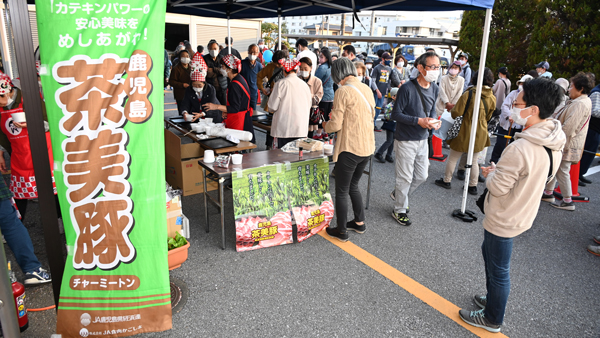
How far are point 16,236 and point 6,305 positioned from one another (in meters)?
1.26

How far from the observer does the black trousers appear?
3689mm

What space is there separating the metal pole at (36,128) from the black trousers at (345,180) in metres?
2.48

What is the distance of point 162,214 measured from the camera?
2242mm

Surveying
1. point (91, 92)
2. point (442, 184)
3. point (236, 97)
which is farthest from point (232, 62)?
point (442, 184)

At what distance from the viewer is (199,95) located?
5.88 metres

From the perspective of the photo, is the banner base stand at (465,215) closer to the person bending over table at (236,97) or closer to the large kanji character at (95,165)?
the person bending over table at (236,97)

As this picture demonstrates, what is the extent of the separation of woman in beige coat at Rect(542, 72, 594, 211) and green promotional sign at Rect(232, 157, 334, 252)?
3258 mm

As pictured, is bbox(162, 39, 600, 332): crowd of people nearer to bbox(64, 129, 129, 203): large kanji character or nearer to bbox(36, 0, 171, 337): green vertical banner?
bbox(36, 0, 171, 337): green vertical banner

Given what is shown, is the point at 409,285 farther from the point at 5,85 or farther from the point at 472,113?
the point at 5,85

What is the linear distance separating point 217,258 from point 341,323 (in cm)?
143

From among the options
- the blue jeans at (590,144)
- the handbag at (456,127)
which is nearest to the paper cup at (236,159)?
the handbag at (456,127)

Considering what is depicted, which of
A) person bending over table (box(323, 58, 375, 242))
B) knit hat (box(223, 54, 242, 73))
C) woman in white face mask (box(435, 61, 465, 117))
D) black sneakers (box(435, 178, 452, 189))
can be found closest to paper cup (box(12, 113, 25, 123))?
knit hat (box(223, 54, 242, 73))

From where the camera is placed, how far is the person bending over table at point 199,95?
561 centimetres

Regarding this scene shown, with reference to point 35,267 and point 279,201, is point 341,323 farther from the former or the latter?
point 35,267
